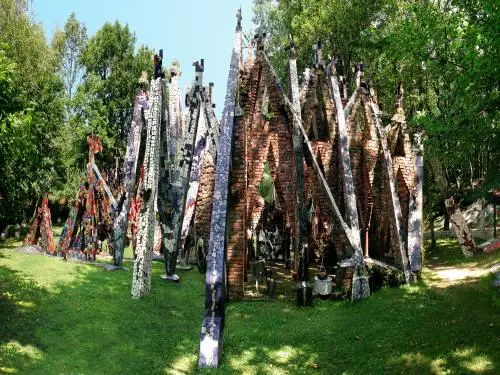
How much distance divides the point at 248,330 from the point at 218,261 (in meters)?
1.99

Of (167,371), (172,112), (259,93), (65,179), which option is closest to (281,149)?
(259,93)

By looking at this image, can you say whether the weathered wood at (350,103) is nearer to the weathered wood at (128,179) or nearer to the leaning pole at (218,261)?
the leaning pole at (218,261)

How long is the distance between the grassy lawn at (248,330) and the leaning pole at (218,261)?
1.23ft

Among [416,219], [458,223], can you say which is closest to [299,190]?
[416,219]

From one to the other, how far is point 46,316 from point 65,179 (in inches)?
954

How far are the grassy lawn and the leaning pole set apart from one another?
376 mm

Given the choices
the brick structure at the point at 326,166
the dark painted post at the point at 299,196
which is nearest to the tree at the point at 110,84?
the brick structure at the point at 326,166

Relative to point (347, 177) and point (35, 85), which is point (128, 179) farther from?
point (35, 85)

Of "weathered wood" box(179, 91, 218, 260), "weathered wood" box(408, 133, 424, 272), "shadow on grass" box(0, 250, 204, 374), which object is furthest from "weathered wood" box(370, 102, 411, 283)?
"weathered wood" box(179, 91, 218, 260)

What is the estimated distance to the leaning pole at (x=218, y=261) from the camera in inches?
335

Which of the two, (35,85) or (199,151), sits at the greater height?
(35,85)

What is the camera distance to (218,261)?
9172 mm

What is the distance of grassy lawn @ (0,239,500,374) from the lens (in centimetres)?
793

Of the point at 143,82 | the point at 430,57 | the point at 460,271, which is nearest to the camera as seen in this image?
the point at 430,57
